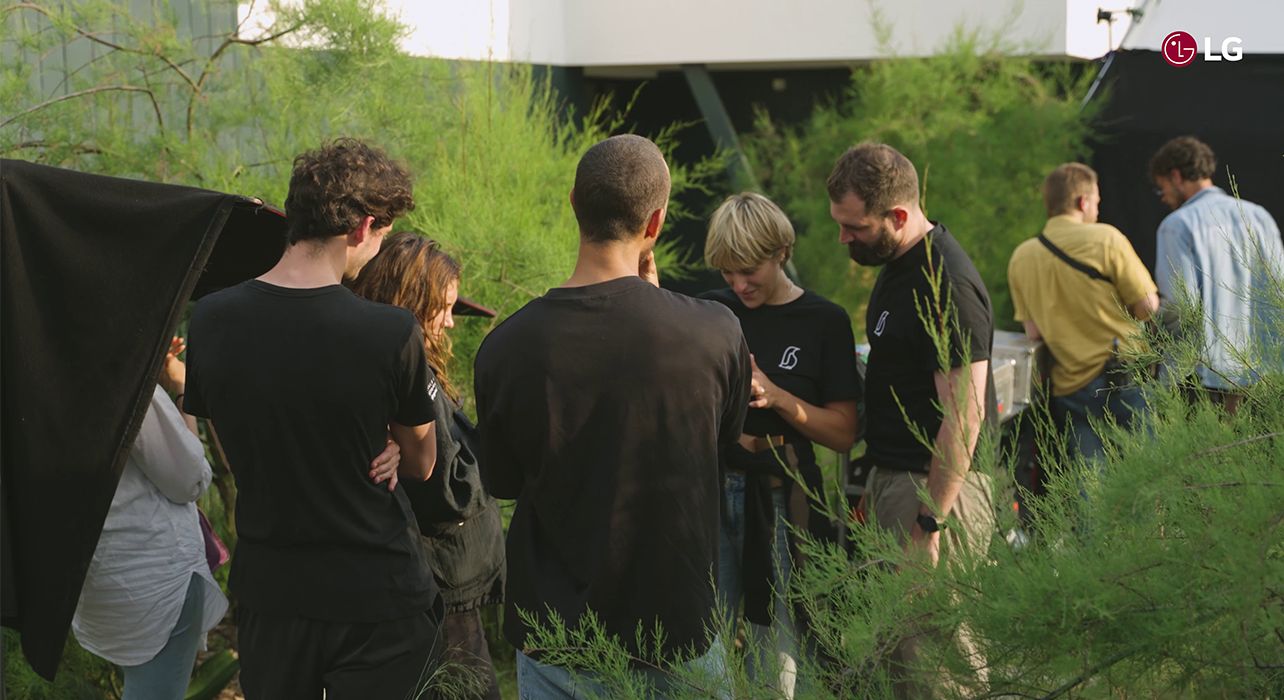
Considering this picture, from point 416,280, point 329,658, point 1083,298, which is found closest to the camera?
point 329,658

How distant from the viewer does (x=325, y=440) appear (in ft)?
7.53

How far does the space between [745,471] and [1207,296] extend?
2.83 metres

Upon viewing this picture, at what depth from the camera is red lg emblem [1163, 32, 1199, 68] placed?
8062mm

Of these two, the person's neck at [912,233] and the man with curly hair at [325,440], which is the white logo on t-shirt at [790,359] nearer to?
the person's neck at [912,233]

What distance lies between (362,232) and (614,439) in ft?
2.21

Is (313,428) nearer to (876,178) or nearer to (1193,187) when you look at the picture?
(876,178)

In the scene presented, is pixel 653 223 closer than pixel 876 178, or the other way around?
pixel 653 223

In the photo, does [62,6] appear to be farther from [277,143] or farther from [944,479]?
[944,479]

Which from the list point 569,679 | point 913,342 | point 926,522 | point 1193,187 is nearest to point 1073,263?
point 1193,187

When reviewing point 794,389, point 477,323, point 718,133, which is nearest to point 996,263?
point 718,133

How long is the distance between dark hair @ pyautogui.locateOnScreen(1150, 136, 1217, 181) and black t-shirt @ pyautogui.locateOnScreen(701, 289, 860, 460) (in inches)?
115

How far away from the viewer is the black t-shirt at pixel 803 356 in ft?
10.2

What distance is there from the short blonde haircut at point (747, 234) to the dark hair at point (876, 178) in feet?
0.64

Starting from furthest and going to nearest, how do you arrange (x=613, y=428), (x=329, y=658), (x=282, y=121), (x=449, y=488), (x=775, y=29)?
1. (x=775, y=29)
2. (x=282, y=121)
3. (x=449, y=488)
4. (x=329, y=658)
5. (x=613, y=428)
